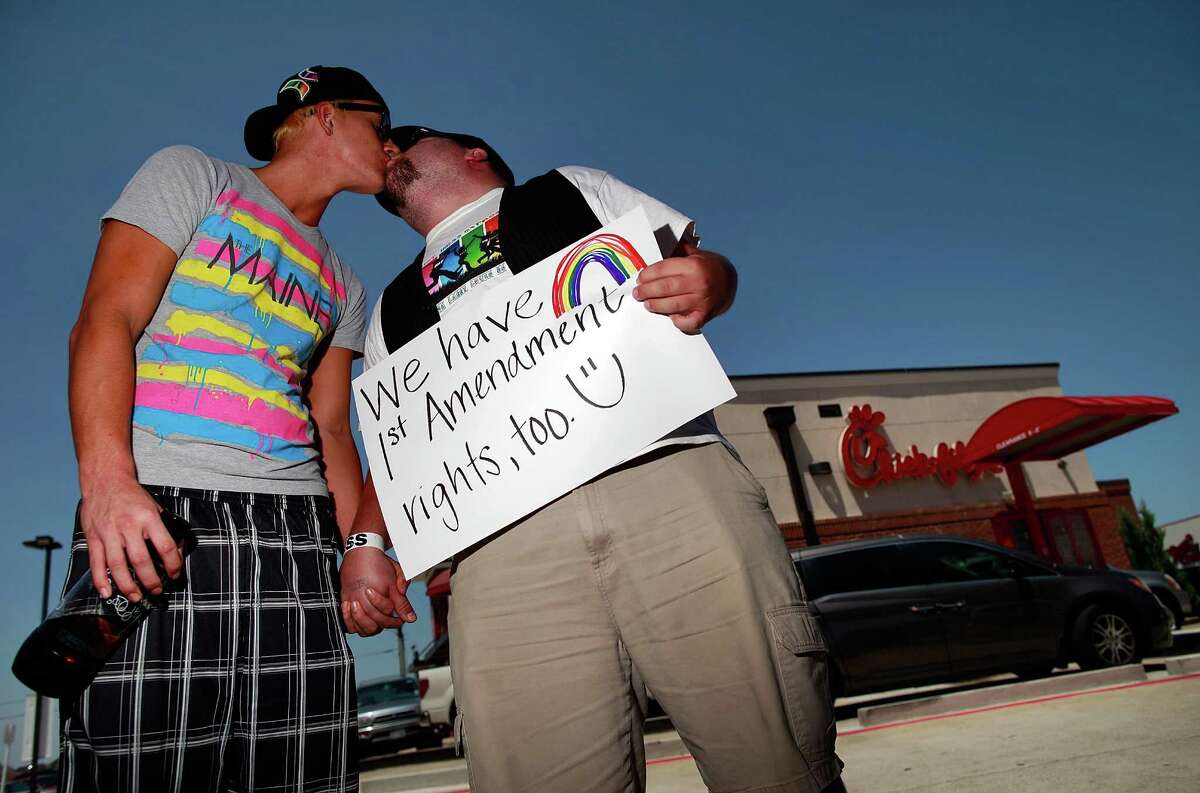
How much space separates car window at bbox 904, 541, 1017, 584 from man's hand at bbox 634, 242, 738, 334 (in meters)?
6.76

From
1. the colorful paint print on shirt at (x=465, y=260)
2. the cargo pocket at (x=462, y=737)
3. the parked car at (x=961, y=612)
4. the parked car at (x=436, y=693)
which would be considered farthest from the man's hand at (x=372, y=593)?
the parked car at (x=436, y=693)

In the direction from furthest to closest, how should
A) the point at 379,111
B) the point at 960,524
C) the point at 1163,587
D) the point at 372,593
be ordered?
the point at 960,524 → the point at 1163,587 → the point at 379,111 → the point at 372,593

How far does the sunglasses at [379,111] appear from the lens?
2.30 meters

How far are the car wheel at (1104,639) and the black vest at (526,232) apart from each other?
8.17 metres

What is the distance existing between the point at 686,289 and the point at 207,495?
121cm

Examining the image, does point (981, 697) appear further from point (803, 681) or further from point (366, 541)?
point (366, 541)

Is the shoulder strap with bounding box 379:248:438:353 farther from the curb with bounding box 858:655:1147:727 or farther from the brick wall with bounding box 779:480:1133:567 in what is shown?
the brick wall with bounding box 779:480:1133:567

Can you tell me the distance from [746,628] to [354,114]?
6.67ft

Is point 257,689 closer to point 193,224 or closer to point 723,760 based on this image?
point 723,760

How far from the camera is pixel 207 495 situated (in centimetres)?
159

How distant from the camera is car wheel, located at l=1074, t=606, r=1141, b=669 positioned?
7.37 metres

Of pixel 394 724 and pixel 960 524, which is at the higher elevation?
pixel 960 524

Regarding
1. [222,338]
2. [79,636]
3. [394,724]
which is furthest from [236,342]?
[394,724]

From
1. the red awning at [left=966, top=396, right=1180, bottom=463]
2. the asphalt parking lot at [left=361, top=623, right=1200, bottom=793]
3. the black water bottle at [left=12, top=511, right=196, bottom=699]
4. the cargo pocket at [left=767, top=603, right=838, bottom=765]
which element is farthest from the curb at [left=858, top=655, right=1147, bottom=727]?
the red awning at [left=966, top=396, right=1180, bottom=463]
